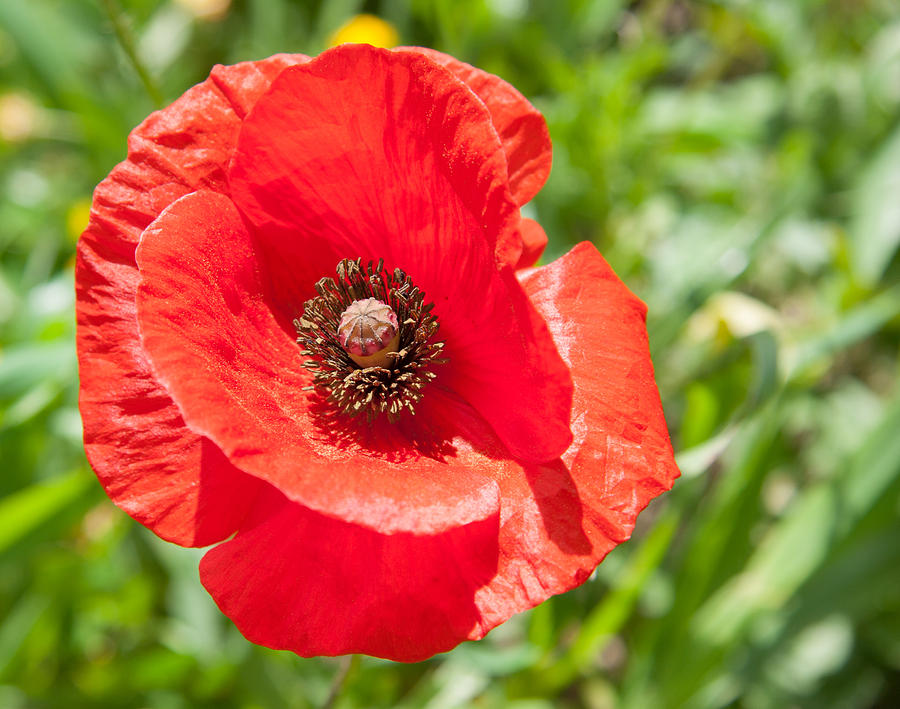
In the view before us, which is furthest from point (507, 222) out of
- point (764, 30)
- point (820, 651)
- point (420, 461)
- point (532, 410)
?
point (764, 30)

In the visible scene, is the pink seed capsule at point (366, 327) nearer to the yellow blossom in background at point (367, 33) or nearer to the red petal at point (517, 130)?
the red petal at point (517, 130)

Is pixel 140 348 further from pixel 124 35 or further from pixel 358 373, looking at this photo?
pixel 124 35

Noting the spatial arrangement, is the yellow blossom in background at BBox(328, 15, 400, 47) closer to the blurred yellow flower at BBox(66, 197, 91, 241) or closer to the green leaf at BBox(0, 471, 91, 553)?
the blurred yellow flower at BBox(66, 197, 91, 241)

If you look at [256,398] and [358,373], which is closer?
[256,398]

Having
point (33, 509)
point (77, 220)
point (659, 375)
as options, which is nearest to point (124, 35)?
point (33, 509)

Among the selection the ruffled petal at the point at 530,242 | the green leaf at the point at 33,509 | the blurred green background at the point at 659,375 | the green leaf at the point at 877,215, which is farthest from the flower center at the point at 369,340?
the green leaf at the point at 877,215

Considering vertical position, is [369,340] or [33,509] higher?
[369,340]

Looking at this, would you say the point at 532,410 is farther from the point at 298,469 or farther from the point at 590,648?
the point at 590,648
